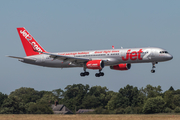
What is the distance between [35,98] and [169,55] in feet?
311

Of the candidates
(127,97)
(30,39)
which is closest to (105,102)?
(127,97)

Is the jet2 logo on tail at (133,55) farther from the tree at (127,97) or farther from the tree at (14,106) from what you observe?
the tree at (127,97)

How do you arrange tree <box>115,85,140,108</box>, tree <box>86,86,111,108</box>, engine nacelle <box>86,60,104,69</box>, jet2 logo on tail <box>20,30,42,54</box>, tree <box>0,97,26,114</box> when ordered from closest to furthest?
1. engine nacelle <box>86,60,104,69</box>
2. jet2 logo on tail <box>20,30,42,54</box>
3. tree <box>0,97,26,114</box>
4. tree <box>115,85,140,108</box>
5. tree <box>86,86,111,108</box>

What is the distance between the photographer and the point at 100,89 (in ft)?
635

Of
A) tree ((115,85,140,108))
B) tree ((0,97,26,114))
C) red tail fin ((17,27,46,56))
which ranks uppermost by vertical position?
red tail fin ((17,27,46,56))

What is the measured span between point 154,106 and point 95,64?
1631 inches

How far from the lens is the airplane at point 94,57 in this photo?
70.4 metres

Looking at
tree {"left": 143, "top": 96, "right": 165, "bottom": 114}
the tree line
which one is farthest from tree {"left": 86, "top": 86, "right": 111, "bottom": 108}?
tree {"left": 143, "top": 96, "right": 165, "bottom": 114}

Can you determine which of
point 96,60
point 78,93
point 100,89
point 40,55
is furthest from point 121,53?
point 100,89

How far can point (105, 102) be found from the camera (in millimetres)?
173375

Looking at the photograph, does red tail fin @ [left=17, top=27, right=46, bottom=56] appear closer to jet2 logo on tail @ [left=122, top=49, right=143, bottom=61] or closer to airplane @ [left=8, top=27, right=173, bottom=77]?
airplane @ [left=8, top=27, right=173, bottom=77]

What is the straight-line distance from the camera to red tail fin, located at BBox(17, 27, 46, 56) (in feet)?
282

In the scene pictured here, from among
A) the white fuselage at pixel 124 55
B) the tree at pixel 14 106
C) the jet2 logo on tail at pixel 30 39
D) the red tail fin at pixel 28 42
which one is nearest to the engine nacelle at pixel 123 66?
the white fuselage at pixel 124 55

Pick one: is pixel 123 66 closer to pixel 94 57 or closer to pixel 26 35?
pixel 94 57
